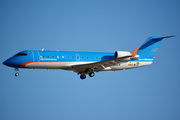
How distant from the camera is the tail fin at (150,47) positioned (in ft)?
130

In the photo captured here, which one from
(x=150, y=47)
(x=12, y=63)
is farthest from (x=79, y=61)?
(x=150, y=47)

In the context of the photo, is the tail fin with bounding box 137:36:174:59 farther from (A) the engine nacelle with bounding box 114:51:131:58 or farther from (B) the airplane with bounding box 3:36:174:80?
(A) the engine nacelle with bounding box 114:51:131:58

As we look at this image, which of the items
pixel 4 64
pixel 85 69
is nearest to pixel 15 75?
pixel 4 64

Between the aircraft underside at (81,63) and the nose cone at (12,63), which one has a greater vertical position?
the nose cone at (12,63)

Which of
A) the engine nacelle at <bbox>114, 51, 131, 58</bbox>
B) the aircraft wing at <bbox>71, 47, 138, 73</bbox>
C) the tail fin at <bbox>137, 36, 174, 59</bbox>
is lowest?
the aircraft wing at <bbox>71, 47, 138, 73</bbox>

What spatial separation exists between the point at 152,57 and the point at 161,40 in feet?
8.86

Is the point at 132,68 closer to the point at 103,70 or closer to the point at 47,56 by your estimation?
the point at 103,70

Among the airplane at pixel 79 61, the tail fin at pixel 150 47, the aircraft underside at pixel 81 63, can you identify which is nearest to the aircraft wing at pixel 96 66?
the airplane at pixel 79 61

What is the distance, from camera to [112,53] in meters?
38.4

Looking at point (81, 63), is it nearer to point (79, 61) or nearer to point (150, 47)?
point (79, 61)

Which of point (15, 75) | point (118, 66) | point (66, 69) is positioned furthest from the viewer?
point (118, 66)

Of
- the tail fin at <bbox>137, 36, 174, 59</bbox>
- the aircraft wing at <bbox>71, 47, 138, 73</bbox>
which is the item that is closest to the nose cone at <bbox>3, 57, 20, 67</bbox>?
the aircraft wing at <bbox>71, 47, 138, 73</bbox>

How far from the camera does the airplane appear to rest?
1320 inches

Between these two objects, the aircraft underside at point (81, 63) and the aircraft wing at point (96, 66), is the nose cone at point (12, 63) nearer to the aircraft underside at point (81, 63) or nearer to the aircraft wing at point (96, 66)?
the aircraft underside at point (81, 63)
